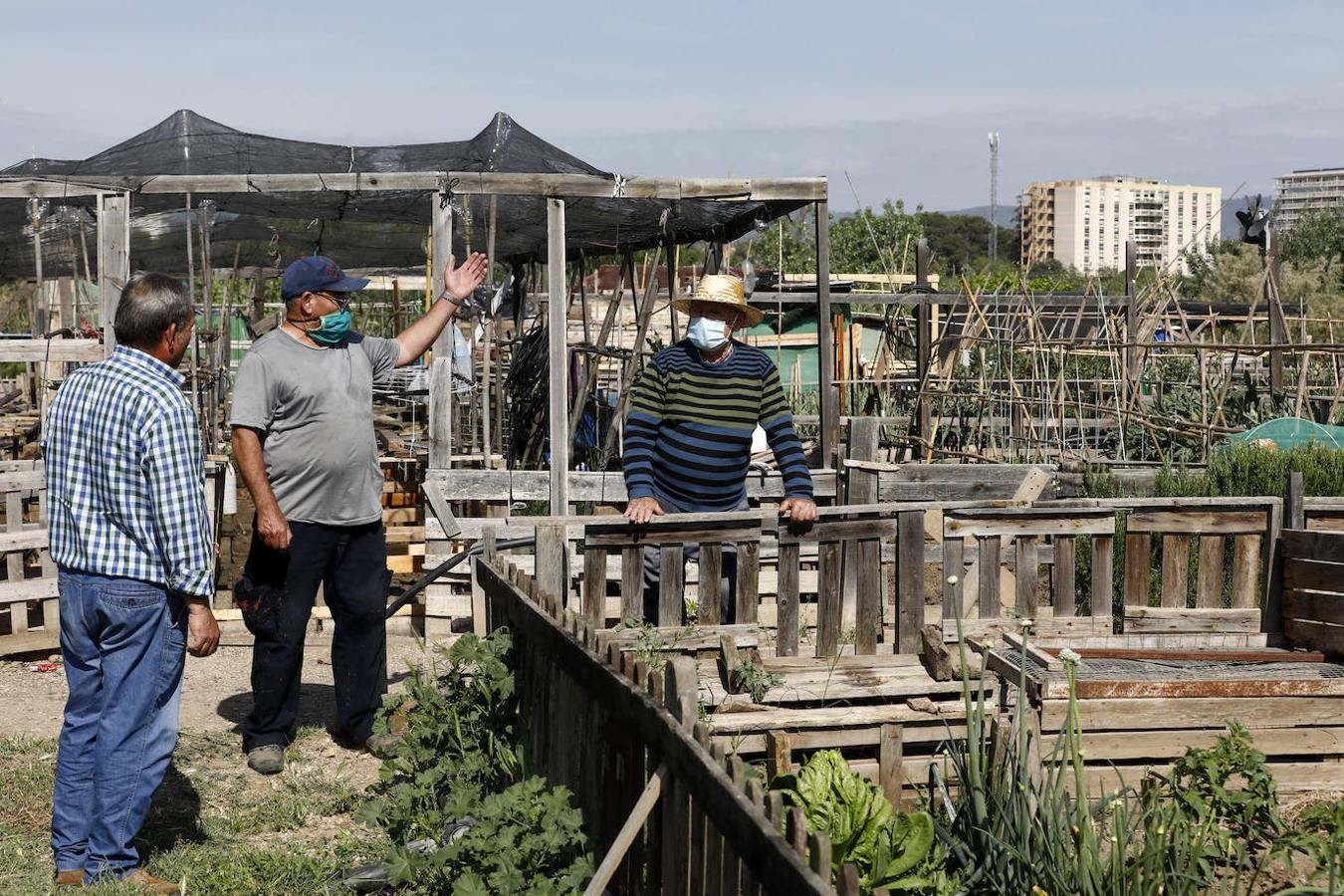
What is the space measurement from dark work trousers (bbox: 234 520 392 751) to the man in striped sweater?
118cm

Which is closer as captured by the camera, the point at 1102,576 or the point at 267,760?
the point at 267,760

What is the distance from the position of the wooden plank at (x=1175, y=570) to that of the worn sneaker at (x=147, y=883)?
4.64 m

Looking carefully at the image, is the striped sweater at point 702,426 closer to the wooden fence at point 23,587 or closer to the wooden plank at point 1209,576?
the wooden plank at point 1209,576

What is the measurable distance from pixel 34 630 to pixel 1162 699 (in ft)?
21.0

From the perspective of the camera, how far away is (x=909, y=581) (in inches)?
245

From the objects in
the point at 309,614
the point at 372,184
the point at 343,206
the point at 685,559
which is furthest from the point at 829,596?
the point at 343,206

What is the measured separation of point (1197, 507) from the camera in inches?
265

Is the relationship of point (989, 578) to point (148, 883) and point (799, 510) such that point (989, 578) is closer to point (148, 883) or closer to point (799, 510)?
point (799, 510)

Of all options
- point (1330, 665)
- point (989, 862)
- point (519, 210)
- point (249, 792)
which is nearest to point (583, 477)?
point (519, 210)

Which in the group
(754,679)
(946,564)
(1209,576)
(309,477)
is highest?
(309,477)

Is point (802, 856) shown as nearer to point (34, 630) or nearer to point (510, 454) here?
point (34, 630)

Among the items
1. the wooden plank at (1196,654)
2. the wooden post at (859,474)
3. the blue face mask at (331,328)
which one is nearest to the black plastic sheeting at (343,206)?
the wooden post at (859,474)

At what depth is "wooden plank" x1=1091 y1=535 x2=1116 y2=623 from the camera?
653cm

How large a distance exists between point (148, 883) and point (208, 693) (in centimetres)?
306
